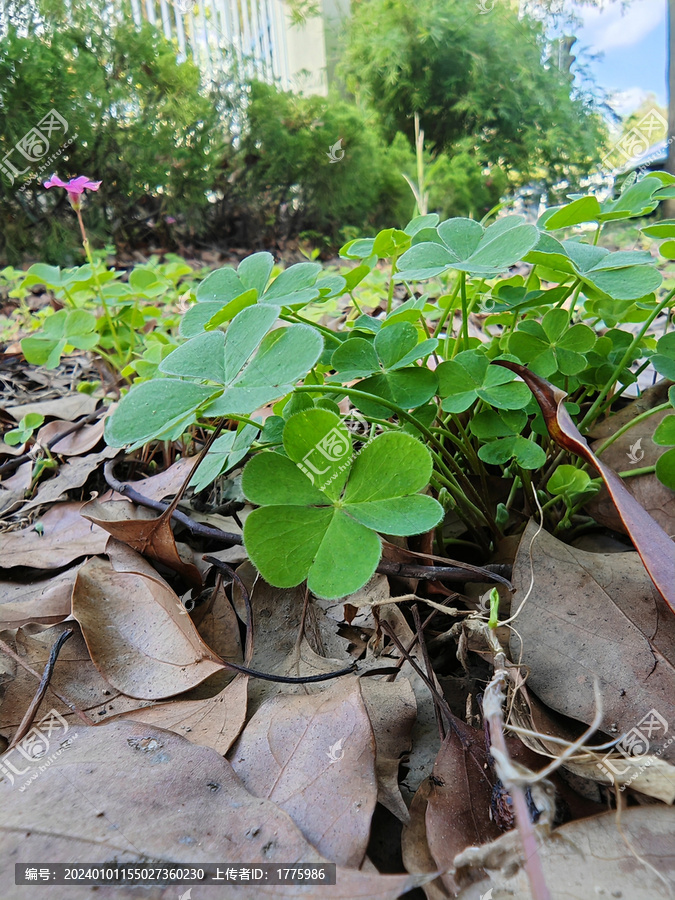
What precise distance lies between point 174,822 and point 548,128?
8793mm

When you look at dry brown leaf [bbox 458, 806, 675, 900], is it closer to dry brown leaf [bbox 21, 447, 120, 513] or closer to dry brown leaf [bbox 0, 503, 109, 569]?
dry brown leaf [bbox 0, 503, 109, 569]

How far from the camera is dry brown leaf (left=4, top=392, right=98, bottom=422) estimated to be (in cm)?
131

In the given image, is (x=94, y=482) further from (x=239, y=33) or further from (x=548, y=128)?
(x=548, y=128)

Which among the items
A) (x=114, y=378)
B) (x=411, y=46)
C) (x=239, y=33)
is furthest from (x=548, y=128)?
(x=114, y=378)

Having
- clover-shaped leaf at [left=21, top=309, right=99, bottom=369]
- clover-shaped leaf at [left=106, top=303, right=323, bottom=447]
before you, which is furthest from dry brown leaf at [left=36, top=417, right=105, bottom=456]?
clover-shaped leaf at [left=106, top=303, right=323, bottom=447]

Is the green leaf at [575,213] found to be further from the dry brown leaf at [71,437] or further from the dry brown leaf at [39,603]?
the dry brown leaf at [71,437]

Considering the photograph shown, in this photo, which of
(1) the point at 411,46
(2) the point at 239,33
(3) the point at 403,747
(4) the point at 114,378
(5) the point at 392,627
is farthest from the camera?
(1) the point at 411,46

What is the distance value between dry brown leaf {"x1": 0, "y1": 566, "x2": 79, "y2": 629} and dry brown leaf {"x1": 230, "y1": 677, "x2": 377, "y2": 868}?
0.34 meters

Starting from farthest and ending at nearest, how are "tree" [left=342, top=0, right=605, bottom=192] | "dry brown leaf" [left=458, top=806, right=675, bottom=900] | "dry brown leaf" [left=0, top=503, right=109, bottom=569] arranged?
1. "tree" [left=342, top=0, right=605, bottom=192]
2. "dry brown leaf" [left=0, top=503, right=109, bottom=569]
3. "dry brown leaf" [left=458, top=806, right=675, bottom=900]

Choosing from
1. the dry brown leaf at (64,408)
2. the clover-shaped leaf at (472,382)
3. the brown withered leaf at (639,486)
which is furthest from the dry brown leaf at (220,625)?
the dry brown leaf at (64,408)

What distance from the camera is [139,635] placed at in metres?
0.63

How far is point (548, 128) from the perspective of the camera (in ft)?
23.8

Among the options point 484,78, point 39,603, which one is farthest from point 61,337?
point 484,78

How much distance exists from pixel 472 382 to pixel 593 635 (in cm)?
30
